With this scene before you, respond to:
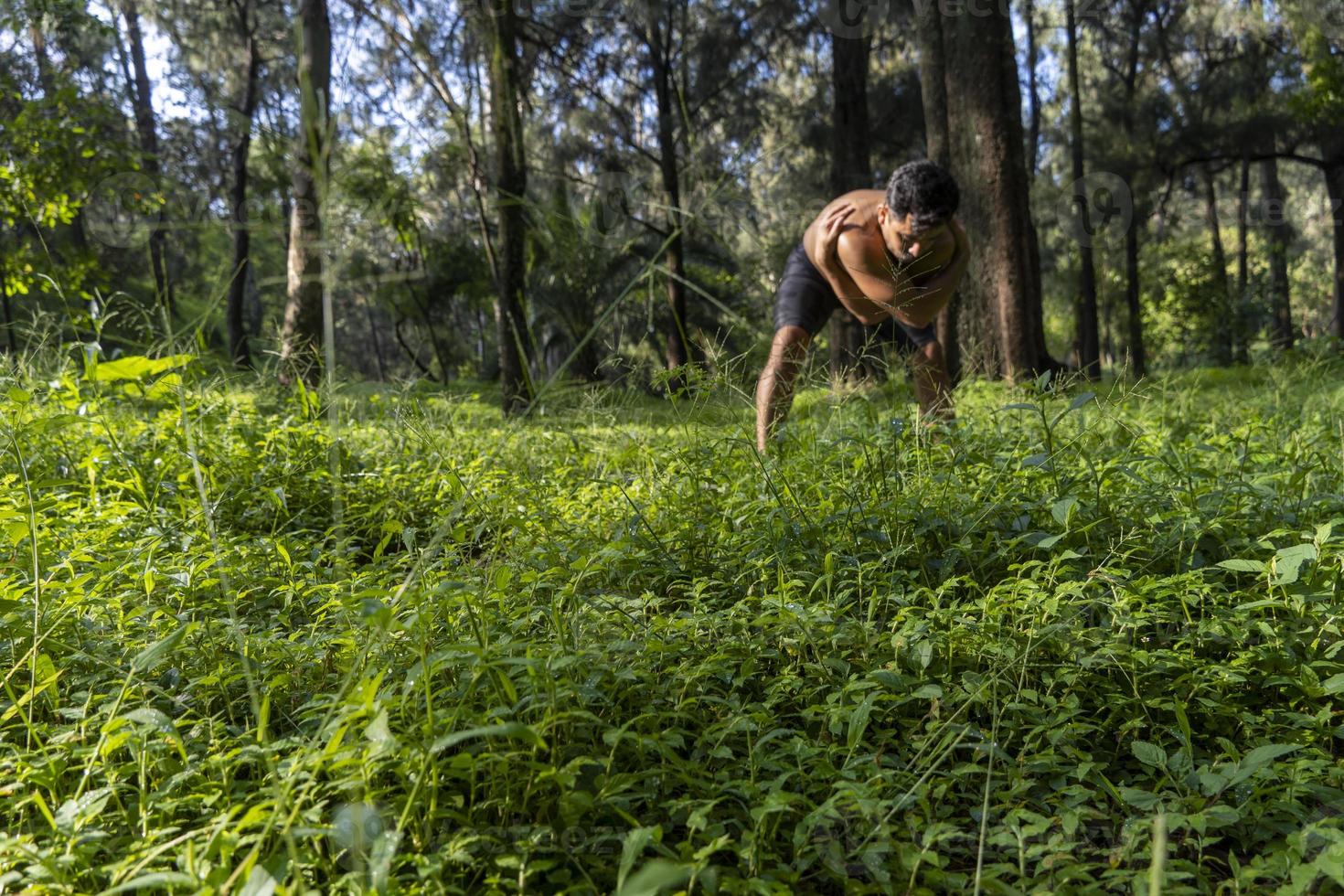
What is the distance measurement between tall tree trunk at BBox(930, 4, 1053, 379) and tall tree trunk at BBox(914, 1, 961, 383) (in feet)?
3.28

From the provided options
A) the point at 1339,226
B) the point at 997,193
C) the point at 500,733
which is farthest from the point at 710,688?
the point at 1339,226

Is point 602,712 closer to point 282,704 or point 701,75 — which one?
point 282,704

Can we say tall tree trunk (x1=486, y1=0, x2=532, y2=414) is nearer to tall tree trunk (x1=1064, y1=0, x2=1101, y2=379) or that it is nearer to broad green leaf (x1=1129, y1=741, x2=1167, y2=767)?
broad green leaf (x1=1129, y1=741, x2=1167, y2=767)

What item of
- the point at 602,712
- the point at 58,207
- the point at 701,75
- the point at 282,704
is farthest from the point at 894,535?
the point at 701,75

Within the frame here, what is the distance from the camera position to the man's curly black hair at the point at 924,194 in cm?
340

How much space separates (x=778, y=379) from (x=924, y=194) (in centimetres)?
96

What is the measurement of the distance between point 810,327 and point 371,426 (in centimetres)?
230

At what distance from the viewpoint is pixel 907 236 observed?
351 cm

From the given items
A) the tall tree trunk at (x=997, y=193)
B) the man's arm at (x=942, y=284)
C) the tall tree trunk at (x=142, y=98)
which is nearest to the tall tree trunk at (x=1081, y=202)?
the tall tree trunk at (x=997, y=193)

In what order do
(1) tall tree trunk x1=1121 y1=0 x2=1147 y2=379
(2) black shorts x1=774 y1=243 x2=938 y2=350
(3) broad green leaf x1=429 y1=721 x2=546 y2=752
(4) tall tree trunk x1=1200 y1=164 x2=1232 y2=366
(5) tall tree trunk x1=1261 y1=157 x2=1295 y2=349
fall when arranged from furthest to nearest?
(1) tall tree trunk x1=1121 y1=0 x2=1147 y2=379 < (5) tall tree trunk x1=1261 y1=157 x2=1295 y2=349 < (4) tall tree trunk x1=1200 y1=164 x2=1232 y2=366 < (2) black shorts x1=774 y1=243 x2=938 y2=350 < (3) broad green leaf x1=429 y1=721 x2=546 y2=752

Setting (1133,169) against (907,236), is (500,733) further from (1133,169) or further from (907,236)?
(1133,169)

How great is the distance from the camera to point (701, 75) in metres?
14.6

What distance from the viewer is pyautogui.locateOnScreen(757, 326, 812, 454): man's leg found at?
10.4 feet

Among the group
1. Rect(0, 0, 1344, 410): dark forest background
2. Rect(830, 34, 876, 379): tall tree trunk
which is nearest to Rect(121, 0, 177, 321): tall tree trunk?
Rect(0, 0, 1344, 410): dark forest background
